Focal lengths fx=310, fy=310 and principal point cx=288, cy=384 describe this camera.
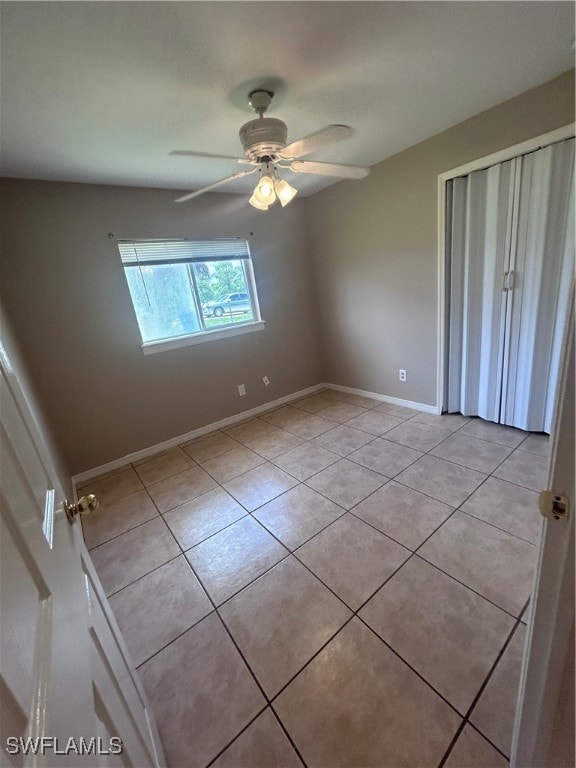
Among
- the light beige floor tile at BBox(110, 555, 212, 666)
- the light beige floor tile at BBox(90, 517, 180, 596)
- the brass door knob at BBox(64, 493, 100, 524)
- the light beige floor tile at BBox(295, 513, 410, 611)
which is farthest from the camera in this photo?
the light beige floor tile at BBox(90, 517, 180, 596)

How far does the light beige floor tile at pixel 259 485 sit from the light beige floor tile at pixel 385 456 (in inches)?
23.1

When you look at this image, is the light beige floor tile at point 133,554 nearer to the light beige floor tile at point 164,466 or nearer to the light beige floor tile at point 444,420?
the light beige floor tile at point 164,466

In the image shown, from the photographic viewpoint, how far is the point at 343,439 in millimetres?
2809

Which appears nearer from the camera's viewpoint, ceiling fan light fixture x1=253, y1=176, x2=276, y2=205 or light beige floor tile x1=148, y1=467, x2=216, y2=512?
ceiling fan light fixture x1=253, y1=176, x2=276, y2=205

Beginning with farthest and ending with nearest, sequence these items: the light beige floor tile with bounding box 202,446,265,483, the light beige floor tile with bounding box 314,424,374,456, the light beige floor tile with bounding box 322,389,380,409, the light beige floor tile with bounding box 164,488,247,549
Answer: the light beige floor tile with bounding box 322,389,380,409 < the light beige floor tile with bounding box 314,424,374,456 < the light beige floor tile with bounding box 202,446,265,483 < the light beige floor tile with bounding box 164,488,247,549

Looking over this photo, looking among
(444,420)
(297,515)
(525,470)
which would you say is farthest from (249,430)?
(525,470)

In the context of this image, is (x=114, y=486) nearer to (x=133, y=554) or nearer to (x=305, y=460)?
(x=133, y=554)

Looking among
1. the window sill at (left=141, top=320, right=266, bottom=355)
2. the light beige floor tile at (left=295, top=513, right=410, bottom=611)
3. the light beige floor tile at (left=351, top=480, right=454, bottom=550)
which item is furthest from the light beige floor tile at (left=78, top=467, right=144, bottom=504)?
the light beige floor tile at (left=351, top=480, right=454, bottom=550)

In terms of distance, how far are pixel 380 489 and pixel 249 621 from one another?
3.69 ft

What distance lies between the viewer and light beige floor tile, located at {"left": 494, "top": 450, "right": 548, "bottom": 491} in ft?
6.48

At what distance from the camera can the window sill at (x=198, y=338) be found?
2.85 metres

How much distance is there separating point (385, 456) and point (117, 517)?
2.03 m

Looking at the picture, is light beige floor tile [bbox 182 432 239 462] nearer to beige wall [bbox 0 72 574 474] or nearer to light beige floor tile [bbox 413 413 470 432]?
beige wall [bbox 0 72 574 474]

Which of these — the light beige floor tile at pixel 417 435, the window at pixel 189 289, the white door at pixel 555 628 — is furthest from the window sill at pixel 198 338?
the white door at pixel 555 628
